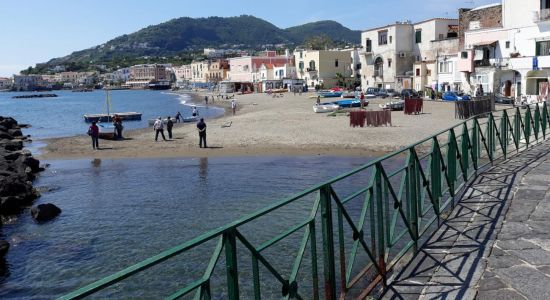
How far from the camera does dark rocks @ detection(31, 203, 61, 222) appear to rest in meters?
15.8

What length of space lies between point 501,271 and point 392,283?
3.99 ft

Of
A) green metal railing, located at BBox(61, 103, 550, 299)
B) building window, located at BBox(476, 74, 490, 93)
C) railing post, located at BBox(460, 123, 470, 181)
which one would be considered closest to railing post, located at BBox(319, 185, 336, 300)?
green metal railing, located at BBox(61, 103, 550, 299)

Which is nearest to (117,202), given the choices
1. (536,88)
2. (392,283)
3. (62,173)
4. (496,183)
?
(62,173)

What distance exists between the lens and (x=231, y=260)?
3770 mm

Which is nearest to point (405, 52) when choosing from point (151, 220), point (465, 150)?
point (151, 220)

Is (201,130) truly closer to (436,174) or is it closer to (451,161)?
(451,161)

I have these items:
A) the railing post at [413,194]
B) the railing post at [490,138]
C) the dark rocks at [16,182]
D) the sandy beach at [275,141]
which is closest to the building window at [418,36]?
the sandy beach at [275,141]

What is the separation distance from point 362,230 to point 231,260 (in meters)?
2.38

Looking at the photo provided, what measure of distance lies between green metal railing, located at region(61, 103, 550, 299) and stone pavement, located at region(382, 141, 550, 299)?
29 centimetres

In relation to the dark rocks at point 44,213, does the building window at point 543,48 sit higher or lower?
higher

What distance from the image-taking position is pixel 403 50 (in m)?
77.8

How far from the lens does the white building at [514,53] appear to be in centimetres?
4616

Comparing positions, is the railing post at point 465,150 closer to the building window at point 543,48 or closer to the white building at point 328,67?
the building window at point 543,48

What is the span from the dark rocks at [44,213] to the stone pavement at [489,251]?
12.4 metres
